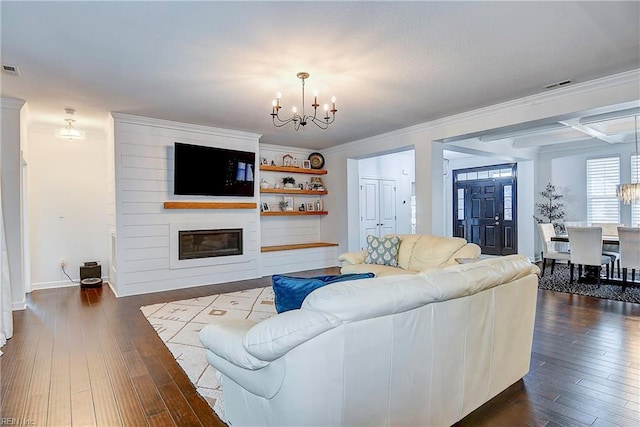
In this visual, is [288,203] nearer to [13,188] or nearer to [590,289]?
[13,188]

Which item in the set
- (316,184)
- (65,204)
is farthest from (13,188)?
(316,184)

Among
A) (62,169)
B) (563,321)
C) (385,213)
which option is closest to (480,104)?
(563,321)

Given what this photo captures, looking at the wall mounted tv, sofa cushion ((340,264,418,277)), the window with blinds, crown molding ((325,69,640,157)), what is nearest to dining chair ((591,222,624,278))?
the window with blinds

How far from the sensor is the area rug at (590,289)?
469cm

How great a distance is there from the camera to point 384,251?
15.0ft

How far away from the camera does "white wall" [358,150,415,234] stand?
795 centimetres

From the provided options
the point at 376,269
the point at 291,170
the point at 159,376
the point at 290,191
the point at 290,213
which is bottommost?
the point at 159,376

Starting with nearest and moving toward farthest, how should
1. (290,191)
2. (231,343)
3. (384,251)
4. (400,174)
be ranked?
(231,343)
(384,251)
(290,191)
(400,174)

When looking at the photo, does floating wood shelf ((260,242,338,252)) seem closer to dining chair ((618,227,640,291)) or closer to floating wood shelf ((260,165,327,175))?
floating wood shelf ((260,165,327,175))

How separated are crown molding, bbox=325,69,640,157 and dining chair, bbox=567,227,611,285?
230 cm

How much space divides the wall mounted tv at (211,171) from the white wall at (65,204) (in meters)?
1.77

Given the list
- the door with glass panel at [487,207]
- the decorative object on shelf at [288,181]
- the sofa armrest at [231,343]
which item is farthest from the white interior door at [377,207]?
the sofa armrest at [231,343]

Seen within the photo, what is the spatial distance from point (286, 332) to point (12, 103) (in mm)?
5121

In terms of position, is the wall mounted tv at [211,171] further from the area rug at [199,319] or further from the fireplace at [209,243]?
the area rug at [199,319]
